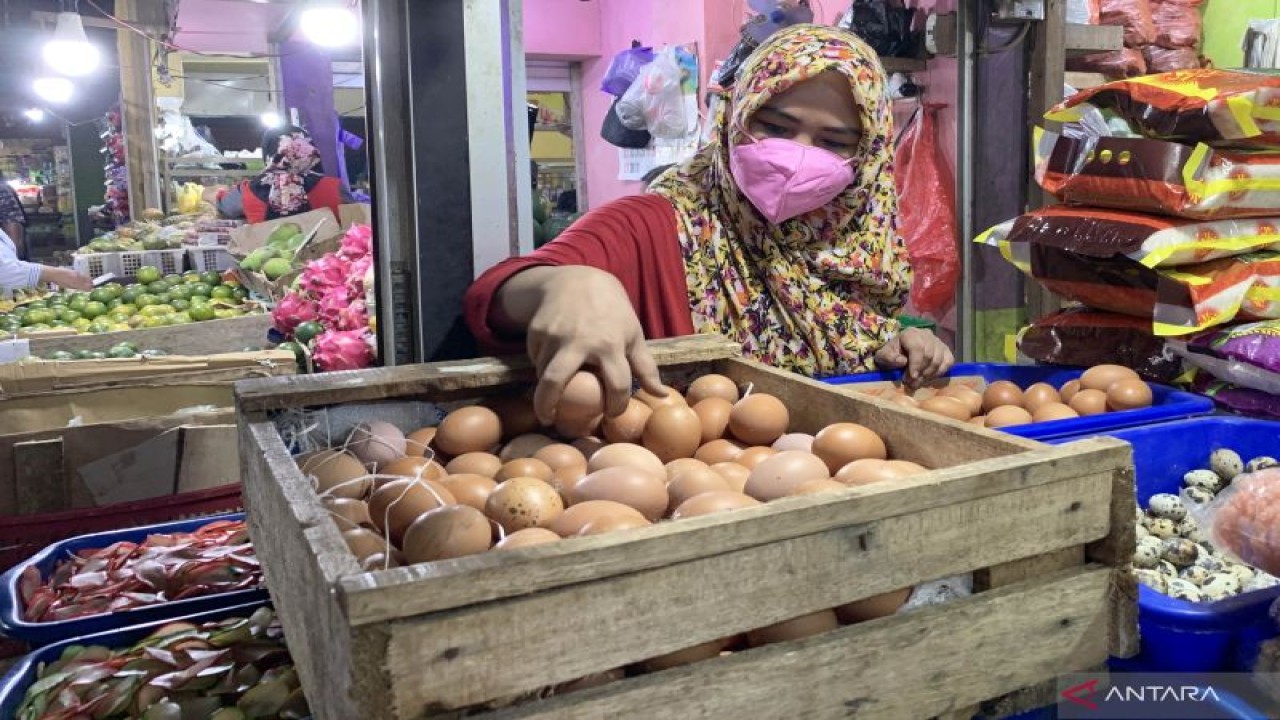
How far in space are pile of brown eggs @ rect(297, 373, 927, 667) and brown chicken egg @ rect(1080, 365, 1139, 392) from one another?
0.97 m

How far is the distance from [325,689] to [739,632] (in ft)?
1.40

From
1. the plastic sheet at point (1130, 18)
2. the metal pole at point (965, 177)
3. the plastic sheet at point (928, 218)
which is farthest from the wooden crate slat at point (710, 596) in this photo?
the plastic sheet at point (1130, 18)

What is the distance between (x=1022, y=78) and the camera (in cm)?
437

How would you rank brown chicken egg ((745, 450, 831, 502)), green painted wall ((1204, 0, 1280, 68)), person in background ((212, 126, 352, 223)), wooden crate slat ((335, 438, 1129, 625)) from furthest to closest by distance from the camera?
person in background ((212, 126, 352, 223))
green painted wall ((1204, 0, 1280, 68))
brown chicken egg ((745, 450, 831, 502))
wooden crate slat ((335, 438, 1129, 625))

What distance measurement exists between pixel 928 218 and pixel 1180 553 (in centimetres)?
298

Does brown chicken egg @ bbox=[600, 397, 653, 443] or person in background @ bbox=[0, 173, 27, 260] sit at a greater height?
person in background @ bbox=[0, 173, 27, 260]

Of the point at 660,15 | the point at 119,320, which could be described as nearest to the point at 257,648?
the point at 119,320

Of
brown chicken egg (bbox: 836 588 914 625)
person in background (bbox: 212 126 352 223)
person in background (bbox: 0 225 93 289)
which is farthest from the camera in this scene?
person in background (bbox: 212 126 352 223)

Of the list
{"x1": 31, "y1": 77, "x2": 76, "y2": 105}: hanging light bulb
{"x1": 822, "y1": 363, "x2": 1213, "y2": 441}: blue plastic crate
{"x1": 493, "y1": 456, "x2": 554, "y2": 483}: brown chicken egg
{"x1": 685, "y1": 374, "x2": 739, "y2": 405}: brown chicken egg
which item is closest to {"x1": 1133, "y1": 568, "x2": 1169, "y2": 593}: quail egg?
{"x1": 822, "y1": 363, "x2": 1213, "y2": 441}: blue plastic crate

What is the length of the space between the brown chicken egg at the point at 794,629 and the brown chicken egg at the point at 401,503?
46 centimetres

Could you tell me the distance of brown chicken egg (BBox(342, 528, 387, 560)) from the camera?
1.16m

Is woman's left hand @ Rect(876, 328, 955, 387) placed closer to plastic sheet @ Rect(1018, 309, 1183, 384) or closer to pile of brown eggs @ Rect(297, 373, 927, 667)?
plastic sheet @ Rect(1018, 309, 1183, 384)

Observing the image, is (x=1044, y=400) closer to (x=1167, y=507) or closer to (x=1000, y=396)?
(x=1000, y=396)

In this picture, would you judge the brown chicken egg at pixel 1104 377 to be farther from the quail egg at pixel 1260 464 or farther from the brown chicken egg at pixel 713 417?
the brown chicken egg at pixel 713 417
